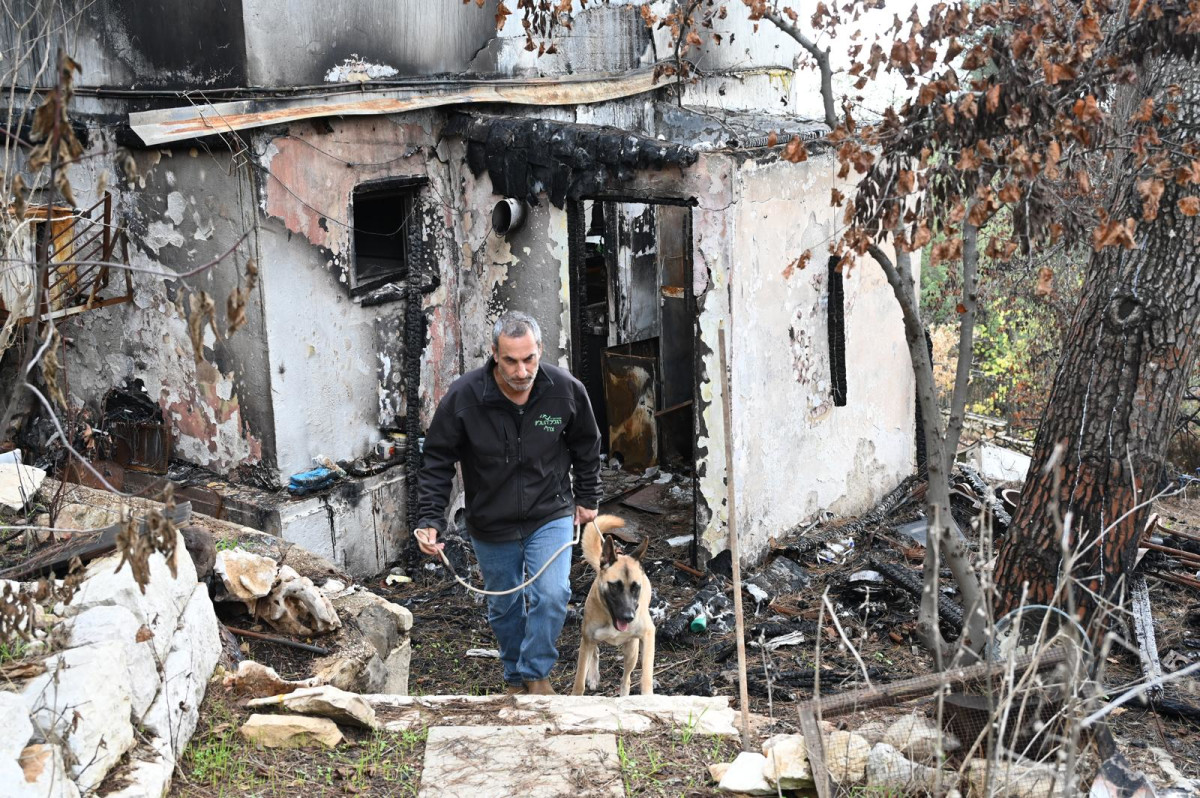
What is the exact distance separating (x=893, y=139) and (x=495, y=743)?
3.17 metres

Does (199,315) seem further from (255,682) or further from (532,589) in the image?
(532,589)

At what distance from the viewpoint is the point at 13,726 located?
10.7 feet

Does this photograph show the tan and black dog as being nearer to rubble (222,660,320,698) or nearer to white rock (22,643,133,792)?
rubble (222,660,320,698)

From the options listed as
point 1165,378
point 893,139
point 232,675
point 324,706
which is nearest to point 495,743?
point 324,706

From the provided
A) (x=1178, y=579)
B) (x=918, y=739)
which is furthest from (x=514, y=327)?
(x=1178, y=579)

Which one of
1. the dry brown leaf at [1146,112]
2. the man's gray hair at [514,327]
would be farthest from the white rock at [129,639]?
the dry brown leaf at [1146,112]

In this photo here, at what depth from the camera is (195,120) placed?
23.5ft

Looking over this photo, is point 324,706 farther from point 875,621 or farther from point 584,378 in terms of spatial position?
point 584,378

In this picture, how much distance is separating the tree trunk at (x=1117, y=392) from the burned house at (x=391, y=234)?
2919mm

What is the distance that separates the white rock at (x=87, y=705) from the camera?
3.46 m

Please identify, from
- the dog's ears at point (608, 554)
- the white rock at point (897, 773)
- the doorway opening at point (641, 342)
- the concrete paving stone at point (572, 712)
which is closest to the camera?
the white rock at point (897, 773)

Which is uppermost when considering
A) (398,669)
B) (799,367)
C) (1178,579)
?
(799,367)

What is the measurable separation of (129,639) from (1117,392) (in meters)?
4.90

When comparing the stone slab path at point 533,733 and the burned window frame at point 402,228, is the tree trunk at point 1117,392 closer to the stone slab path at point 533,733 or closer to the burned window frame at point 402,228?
the stone slab path at point 533,733
